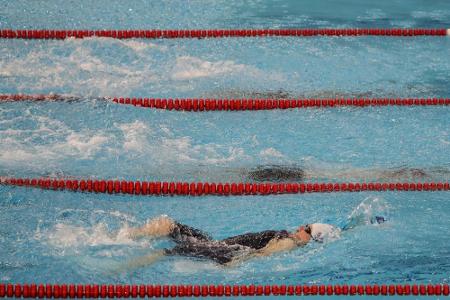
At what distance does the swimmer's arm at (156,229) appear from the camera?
17.3 feet

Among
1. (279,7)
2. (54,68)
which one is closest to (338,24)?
(279,7)

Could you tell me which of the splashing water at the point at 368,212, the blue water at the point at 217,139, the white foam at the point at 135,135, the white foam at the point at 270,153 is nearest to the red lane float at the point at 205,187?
the blue water at the point at 217,139

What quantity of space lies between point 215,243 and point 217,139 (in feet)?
5.32

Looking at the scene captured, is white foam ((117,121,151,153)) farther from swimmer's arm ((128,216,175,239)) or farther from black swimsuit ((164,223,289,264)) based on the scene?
black swimsuit ((164,223,289,264))

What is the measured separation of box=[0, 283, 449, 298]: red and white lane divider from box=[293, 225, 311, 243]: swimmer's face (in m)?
0.45

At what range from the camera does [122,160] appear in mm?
6320

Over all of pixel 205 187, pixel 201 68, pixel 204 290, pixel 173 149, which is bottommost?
pixel 204 290

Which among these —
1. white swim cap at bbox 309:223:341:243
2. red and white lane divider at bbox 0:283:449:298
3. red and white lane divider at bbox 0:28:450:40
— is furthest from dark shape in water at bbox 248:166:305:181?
red and white lane divider at bbox 0:28:450:40

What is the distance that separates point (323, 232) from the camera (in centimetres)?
536

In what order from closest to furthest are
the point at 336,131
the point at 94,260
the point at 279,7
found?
1. the point at 94,260
2. the point at 336,131
3. the point at 279,7

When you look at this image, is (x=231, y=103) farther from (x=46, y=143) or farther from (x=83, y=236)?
(x=83, y=236)

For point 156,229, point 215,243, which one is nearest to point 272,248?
point 215,243

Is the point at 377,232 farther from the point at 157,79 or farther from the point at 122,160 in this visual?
the point at 157,79

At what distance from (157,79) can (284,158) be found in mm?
1854
